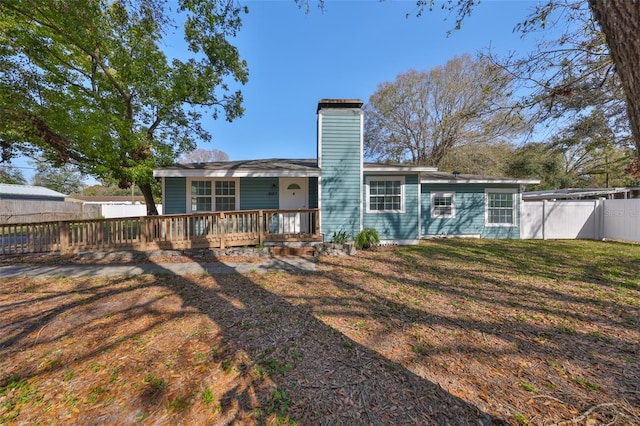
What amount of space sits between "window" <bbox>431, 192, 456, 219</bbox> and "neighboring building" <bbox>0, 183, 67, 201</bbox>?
119ft

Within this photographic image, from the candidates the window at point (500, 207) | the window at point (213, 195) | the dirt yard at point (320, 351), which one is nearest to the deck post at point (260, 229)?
the window at point (213, 195)

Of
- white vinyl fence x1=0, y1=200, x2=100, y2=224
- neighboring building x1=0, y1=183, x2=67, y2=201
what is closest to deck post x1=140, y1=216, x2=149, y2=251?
white vinyl fence x1=0, y1=200, x2=100, y2=224

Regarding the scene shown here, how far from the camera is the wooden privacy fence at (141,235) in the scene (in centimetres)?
755

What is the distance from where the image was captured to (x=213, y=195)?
9250 mm

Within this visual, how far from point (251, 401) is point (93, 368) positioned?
1.84 metres

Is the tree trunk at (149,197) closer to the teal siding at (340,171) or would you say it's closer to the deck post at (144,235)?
the deck post at (144,235)

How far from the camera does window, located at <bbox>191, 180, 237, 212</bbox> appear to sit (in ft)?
30.1

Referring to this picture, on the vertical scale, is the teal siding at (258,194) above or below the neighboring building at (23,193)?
below

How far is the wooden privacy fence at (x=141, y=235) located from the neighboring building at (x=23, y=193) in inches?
1013

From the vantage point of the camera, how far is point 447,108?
21969 mm

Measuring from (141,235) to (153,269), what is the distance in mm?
1828

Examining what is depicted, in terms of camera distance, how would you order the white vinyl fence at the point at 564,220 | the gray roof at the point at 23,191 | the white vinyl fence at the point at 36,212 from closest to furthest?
the white vinyl fence at the point at 564,220, the white vinyl fence at the point at 36,212, the gray roof at the point at 23,191

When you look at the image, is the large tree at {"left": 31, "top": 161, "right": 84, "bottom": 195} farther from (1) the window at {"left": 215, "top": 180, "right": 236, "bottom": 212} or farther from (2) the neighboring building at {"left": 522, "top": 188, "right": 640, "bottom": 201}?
(2) the neighboring building at {"left": 522, "top": 188, "right": 640, "bottom": 201}

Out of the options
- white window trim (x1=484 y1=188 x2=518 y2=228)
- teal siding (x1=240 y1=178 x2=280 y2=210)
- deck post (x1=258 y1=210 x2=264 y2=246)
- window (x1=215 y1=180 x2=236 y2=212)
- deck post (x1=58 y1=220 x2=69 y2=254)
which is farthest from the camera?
white window trim (x1=484 y1=188 x2=518 y2=228)
